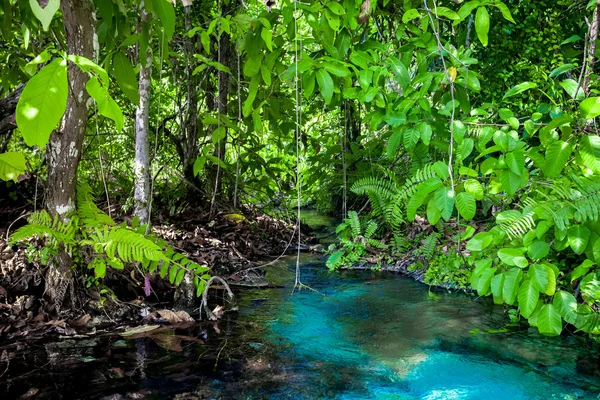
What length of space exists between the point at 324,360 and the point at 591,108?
2079 millimetres

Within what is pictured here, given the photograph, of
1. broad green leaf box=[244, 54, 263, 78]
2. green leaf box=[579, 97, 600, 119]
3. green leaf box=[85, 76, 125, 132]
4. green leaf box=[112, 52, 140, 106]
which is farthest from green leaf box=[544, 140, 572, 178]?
green leaf box=[85, 76, 125, 132]

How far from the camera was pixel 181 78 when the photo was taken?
20.4 ft

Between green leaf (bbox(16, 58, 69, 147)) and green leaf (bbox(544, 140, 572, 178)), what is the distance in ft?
8.38

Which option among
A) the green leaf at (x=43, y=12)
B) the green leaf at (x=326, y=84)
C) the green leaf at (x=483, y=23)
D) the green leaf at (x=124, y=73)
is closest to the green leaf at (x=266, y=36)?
the green leaf at (x=326, y=84)

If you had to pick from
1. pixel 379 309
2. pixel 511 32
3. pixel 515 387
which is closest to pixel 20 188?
pixel 379 309

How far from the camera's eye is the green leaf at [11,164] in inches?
48.9

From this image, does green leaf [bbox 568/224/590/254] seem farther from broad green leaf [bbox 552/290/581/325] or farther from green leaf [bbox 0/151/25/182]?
green leaf [bbox 0/151/25/182]

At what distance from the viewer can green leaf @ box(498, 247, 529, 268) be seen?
2.69 metres

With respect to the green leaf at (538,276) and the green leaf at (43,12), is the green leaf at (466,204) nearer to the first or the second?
the green leaf at (538,276)

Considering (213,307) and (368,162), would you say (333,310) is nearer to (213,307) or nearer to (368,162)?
(213,307)

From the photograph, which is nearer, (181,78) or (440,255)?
(440,255)

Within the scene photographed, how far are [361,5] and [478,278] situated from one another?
1.97m

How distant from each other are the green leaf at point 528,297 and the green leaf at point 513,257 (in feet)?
0.32

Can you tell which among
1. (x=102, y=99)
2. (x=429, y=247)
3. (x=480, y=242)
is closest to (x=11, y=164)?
(x=102, y=99)
